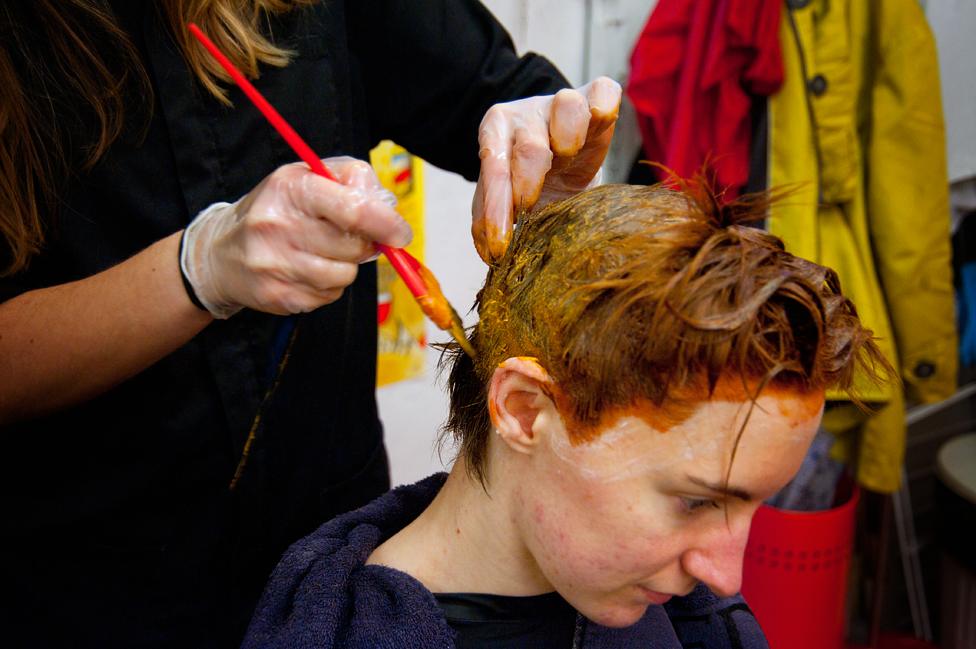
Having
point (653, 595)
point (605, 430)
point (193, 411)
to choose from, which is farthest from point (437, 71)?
point (653, 595)

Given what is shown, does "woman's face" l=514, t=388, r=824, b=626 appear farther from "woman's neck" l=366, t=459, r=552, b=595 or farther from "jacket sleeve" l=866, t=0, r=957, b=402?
"jacket sleeve" l=866, t=0, r=957, b=402

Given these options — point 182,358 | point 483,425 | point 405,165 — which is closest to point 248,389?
point 182,358

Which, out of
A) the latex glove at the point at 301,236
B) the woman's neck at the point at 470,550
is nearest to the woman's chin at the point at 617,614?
the woman's neck at the point at 470,550

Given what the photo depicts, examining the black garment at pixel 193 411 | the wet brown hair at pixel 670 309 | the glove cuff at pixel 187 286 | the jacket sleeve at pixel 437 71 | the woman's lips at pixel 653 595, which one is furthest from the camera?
the jacket sleeve at pixel 437 71

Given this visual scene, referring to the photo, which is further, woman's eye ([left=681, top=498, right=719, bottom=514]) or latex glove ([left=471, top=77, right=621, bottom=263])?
latex glove ([left=471, top=77, right=621, bottom=263])

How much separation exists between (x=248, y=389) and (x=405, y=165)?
3.55 feet

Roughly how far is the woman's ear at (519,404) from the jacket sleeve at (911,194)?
4.77 ft

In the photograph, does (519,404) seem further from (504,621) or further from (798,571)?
(798,571)

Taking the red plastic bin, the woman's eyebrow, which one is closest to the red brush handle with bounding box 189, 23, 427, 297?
the woman's eyebrow

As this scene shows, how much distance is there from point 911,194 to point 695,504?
1.47m

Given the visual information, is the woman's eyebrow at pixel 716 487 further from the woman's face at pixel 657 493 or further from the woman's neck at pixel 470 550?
the woman's neck at pixel 470 550

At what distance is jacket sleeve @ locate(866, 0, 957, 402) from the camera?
1914 mm

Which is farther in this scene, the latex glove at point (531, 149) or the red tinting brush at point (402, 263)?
the latex glove at point (531, 149)

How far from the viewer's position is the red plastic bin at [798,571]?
2.20 meters
